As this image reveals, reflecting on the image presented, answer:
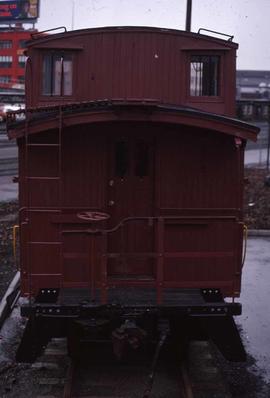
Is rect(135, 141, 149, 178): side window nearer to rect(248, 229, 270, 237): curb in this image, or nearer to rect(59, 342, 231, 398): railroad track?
rect(59, 342, 231, 398): railroad track

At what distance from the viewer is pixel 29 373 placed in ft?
26.3

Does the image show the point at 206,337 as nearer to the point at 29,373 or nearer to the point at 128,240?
the point at 128,240

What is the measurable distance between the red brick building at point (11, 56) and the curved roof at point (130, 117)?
75925mm

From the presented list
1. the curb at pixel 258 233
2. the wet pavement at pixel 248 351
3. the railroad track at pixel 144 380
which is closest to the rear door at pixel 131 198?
the railroad track at pixel 144 380

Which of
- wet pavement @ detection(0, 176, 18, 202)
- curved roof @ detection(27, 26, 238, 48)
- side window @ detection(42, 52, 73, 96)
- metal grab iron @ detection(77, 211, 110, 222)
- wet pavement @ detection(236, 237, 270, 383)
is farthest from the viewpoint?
wet pavement @ detection(0, 176, 18, 202)

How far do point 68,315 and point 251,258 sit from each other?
906 cm

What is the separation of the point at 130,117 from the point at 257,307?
18.0 feet

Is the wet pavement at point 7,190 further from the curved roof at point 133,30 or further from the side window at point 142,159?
the side window at point 142,159

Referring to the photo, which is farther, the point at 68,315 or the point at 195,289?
the point at 195,289

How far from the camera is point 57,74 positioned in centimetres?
848

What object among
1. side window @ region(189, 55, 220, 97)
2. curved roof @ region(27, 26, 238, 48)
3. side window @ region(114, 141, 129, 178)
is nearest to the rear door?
side window @ region(114, 141, 129, 178)

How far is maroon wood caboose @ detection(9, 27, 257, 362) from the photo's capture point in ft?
24.6

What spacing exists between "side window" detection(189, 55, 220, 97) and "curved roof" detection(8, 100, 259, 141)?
1.50 meters

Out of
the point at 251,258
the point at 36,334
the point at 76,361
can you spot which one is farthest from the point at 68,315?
the point at 251,258
